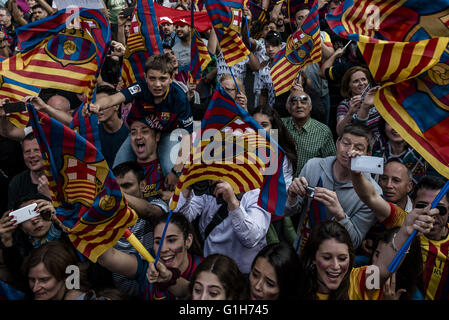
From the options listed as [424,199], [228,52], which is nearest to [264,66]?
[228,52]

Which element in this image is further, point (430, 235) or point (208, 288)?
point (430, 235)

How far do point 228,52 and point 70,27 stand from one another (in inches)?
65.8

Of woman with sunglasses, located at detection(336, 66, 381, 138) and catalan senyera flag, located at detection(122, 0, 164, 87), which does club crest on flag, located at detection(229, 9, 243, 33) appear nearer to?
catalan senyera flag, located at detection(122, 0, 164, 87)

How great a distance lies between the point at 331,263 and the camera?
2.67m

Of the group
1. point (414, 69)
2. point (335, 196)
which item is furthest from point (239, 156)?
point (414, 69)

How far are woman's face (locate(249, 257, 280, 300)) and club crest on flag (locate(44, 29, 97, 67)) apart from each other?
2.44m

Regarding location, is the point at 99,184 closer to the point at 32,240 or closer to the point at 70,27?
the point at 32,240

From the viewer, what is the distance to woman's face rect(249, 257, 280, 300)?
257 centimetres

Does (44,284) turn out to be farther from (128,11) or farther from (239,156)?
(128,11)

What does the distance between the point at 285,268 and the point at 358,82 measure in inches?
106

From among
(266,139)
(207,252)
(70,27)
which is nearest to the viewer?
(266,139)

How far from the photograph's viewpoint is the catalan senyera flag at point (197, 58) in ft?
17.5

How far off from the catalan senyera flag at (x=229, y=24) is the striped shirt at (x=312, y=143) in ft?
3.34

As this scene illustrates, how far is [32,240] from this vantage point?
3.22 metres
